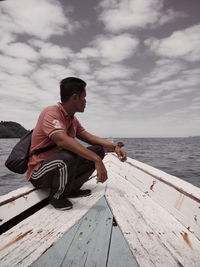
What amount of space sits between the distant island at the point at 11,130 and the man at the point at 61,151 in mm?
130779

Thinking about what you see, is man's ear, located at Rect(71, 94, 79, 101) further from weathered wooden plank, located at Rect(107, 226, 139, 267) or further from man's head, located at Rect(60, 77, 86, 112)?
weathered wooden plank, located at Rect(107, 226, 139, 267)

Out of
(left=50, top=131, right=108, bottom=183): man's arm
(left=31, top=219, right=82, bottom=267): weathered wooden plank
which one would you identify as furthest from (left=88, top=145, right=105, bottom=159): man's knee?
(left=31, top=219, right=82, bottom=267): weathered wooden plank

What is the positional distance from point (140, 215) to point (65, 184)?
797 mm

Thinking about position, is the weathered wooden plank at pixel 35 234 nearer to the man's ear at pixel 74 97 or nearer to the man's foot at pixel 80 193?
the man's foot at pixel 80 193

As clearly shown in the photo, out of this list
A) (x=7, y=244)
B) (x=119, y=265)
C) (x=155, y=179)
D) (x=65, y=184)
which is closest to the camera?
(x=119, y=265)

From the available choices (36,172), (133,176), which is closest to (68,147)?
(36,172)

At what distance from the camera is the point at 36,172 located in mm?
2254

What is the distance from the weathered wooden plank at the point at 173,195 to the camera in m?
1.76

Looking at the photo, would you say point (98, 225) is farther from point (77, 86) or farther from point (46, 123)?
point (77, 86)

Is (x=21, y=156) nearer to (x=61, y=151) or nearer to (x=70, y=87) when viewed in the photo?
(x=61, y=151)

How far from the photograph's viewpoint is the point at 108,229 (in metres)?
1.68

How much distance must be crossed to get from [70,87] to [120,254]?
5.40 feet

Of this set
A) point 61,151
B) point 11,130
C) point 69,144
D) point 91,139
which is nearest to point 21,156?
point 61,151

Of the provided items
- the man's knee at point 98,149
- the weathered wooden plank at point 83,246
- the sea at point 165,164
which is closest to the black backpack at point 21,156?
the man's knee at point 98,149
